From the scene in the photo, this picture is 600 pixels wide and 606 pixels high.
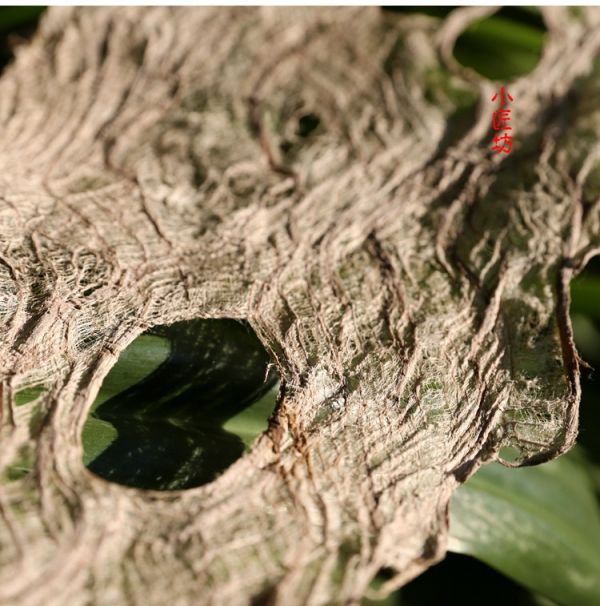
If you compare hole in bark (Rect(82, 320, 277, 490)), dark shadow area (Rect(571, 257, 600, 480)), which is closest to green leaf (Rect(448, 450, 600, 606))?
dark shadow area (Rect(571, 257, 600, 480))

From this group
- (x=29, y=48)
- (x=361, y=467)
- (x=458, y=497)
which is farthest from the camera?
(x=458, y=497)

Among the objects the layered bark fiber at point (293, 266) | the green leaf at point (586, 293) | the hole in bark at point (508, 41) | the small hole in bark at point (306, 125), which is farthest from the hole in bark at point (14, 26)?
the green leaf at point (586, 293)

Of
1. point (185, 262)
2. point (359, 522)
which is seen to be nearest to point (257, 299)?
point (185, 262)

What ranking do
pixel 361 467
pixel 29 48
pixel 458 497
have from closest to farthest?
pixel 29 48, pixel 361 467, pixel 458 497

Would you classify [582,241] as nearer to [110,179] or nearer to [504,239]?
[504,239]

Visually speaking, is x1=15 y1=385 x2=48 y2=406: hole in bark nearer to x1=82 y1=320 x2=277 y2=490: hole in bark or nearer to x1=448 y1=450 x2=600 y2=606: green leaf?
x1=82 y1=320 x2=277 y2=490: hole in bark

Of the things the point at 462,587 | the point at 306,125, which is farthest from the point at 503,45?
the point at 462,587

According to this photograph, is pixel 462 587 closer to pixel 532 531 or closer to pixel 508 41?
pixel 532 531

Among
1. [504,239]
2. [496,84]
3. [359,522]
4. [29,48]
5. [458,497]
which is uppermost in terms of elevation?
[29,48]
